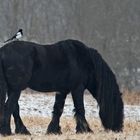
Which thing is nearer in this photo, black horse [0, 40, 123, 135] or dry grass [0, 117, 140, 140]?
dry grass [0, 117, 140, 140]

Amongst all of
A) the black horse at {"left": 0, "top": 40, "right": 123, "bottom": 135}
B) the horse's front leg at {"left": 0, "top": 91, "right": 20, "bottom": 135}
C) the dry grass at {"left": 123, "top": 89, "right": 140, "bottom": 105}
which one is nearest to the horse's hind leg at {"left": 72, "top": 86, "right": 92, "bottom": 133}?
the black horse at {"left": 0, "top": 40, "right": 123, "bottom": 135}

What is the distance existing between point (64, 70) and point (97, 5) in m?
21.5

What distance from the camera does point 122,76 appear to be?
31547mm

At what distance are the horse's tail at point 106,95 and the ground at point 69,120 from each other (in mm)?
284

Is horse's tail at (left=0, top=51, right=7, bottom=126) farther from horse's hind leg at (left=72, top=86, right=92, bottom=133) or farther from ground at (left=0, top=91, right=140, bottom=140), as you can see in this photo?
horse's hind leg at (left=72, top=86, right=92, bottom=133)

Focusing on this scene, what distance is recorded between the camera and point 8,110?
32.8ft

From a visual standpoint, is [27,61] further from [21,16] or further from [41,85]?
[21,16]

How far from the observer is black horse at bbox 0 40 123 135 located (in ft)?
32.7

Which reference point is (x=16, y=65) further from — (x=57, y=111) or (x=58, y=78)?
(x=57, y=111)

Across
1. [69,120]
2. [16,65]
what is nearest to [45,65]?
[16,65]

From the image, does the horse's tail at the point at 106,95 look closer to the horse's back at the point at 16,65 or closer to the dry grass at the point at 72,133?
the dry grass at the point at 72,133

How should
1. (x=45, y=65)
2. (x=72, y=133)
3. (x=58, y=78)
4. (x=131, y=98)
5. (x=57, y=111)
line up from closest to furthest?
(x=45, y=65) < (x=58, y=78) < (x=72, y=133) < (x=57, y=111) < (x=131, y=98)

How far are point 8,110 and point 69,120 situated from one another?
4.24 meters

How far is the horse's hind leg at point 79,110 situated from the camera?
420 inches
